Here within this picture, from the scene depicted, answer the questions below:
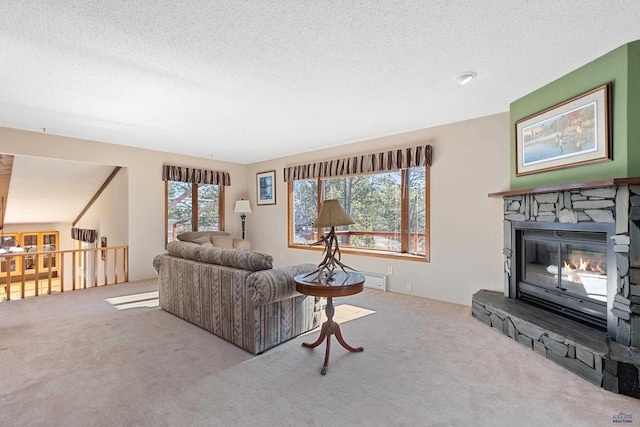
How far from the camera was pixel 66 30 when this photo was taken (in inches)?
80.4

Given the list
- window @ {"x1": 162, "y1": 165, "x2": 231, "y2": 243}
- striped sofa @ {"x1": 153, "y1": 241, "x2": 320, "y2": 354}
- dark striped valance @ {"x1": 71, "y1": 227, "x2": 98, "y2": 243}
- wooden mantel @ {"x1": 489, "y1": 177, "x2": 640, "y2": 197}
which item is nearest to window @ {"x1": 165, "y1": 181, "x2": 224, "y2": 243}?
window @ {"x1": 162, "y1": 165, "x2": 231, "y2": 243}

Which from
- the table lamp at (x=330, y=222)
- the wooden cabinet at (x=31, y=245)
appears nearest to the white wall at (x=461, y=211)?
the table lamp at (x=330, y=222)

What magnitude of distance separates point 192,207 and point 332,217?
4.61 m

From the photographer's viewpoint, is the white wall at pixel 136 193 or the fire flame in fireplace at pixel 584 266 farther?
the white wall at pixel 136 193

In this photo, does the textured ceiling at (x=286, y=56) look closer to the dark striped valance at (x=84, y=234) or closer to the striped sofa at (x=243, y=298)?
the striped sofa at (x=243, y=298)

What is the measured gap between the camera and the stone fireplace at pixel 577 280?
2.21m

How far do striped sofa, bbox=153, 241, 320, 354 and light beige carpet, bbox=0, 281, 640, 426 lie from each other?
125mm

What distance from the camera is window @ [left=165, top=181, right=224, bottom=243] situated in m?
5.99

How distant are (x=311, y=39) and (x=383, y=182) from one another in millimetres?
3059

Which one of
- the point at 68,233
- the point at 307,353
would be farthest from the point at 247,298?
the point at 68,233

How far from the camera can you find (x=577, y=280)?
274 cm

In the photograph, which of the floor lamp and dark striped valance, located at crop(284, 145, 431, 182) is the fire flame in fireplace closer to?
dark striped valance, located at crop(284, 145, 431, 182)

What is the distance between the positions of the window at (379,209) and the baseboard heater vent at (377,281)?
0.35 m

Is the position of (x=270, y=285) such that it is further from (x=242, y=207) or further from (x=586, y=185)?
(x=242, y=207)
